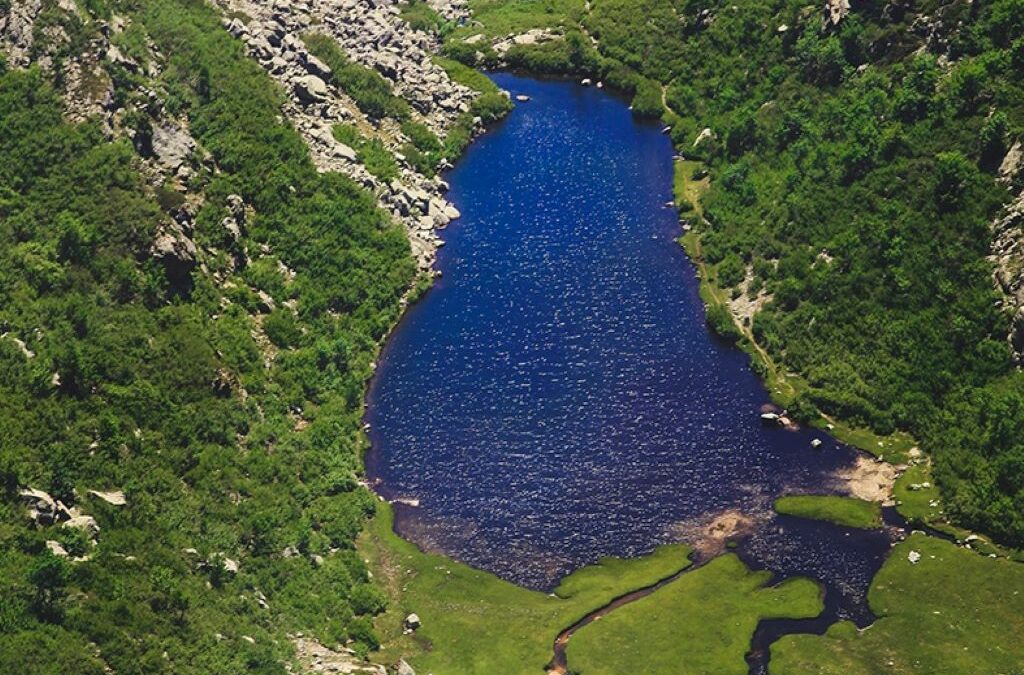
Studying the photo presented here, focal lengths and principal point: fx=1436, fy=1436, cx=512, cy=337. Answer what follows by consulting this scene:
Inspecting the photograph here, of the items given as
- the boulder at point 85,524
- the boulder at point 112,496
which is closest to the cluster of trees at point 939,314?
the boulder at point 112,496

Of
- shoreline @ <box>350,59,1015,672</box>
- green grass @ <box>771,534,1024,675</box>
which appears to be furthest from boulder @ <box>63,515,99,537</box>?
green grass @ <box>771,534,1024,675</box>

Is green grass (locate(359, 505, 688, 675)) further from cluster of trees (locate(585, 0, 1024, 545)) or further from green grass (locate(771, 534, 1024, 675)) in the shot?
cluster of trees (locate(585, 0, 1024, 545))

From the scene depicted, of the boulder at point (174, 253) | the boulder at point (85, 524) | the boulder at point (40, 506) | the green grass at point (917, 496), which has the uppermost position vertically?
the boulder at point (174, 253)

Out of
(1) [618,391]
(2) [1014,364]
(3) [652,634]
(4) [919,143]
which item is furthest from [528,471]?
(4) [919,143]

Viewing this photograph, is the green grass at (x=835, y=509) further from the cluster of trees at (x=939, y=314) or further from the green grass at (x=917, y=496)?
the cluster of trees at (x=939, y=314)

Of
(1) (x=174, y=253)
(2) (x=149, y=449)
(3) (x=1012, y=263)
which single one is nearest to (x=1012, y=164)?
(3) (x=1012, y=263)

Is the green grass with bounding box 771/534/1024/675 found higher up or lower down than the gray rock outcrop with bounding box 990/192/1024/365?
Result: lower down
